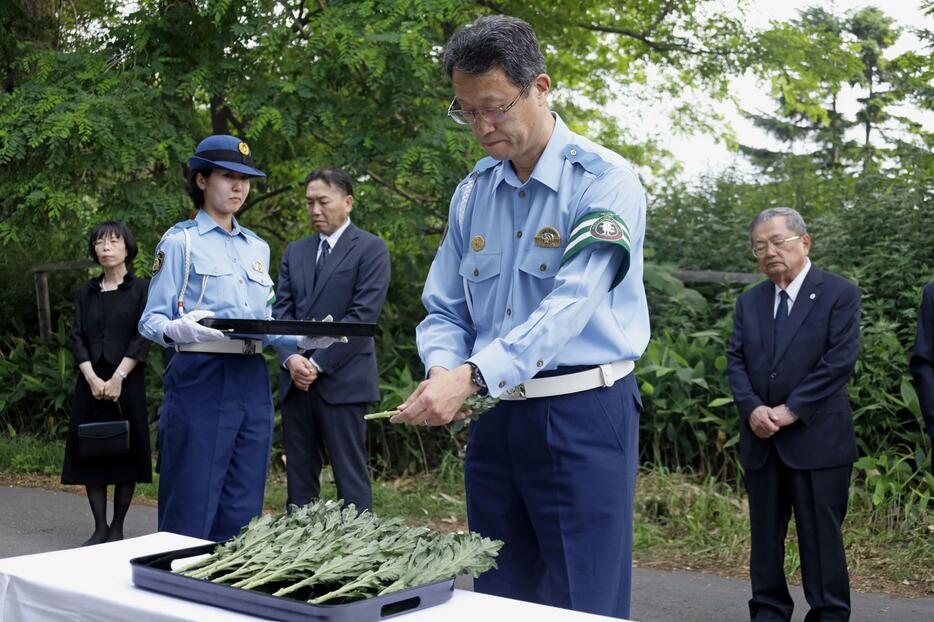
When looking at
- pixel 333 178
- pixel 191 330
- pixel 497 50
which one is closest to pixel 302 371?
pixel 333 178

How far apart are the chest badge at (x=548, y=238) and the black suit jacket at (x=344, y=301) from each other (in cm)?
381

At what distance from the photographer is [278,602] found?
2072 mm

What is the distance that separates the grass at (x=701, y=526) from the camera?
267 inches

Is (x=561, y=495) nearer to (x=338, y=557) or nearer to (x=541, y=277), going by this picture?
(x=541, y=277)

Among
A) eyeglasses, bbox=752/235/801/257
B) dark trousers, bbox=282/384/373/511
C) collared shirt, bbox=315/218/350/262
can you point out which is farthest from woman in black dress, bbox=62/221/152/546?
eyeglasses, bbox=752/235/801/257

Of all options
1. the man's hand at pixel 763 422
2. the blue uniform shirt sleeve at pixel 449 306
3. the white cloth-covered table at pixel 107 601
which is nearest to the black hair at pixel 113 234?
the man's hand at pixel 763 422

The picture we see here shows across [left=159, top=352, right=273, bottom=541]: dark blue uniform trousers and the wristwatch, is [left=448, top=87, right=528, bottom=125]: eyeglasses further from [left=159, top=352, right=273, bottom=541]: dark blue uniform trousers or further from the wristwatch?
[left=159, top=352, right=273, bottom=541]: dark blue uniform trousers

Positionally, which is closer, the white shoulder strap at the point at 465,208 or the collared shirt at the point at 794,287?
the white shoulder strap at the point at 465,208

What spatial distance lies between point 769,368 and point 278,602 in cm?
425

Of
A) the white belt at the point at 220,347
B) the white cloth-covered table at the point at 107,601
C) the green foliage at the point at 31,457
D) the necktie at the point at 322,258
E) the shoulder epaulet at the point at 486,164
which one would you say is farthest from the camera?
the green foliage at the point at 31,457

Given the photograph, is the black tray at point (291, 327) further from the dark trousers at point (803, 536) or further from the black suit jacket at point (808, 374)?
the dark trousers at point (803, 536)

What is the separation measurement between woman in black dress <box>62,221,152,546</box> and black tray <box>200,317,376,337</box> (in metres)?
3.71

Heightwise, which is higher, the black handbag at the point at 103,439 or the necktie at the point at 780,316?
the necktie at the point at 780,316

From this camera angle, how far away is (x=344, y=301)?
6801mm
